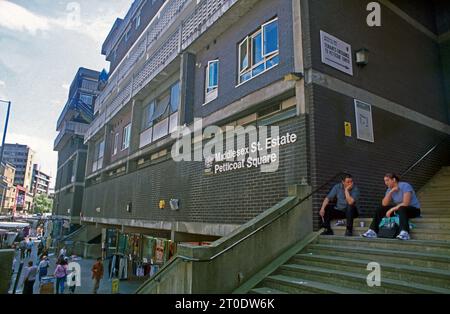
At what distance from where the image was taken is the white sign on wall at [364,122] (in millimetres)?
8164

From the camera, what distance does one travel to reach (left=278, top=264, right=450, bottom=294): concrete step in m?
3.99

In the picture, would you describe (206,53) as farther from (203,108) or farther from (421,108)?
(421,108)

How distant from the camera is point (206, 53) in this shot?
12.4 metres

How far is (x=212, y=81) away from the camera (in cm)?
1179

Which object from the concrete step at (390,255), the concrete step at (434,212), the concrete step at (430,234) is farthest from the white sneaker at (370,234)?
the concrete step at (434,212)

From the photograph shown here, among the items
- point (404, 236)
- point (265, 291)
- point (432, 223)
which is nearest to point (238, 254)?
point (265, 291)

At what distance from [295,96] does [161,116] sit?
9362mm

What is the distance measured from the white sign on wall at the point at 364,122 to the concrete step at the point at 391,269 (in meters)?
4.02

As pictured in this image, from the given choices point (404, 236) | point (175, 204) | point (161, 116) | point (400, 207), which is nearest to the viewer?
point (404, 236)

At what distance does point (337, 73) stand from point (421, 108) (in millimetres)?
4556

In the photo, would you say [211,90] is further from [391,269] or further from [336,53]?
[391,269]

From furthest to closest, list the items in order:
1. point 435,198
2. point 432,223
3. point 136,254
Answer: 1. point 136,254
2. point 435,198
3. point 432,223

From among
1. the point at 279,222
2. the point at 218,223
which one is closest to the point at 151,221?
the point at 218,223

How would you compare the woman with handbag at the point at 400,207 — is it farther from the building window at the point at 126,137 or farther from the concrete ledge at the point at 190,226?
the building window at the point at 126,137
